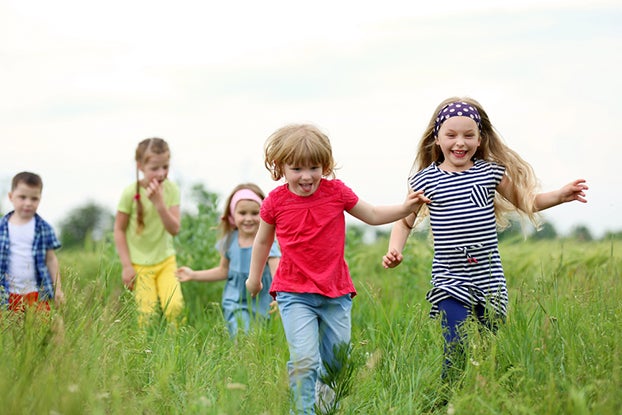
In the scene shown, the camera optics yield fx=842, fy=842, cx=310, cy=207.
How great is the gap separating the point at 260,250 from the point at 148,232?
2726 mm

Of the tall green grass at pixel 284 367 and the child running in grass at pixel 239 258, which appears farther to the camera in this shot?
the child running in grass at pixel 239 258

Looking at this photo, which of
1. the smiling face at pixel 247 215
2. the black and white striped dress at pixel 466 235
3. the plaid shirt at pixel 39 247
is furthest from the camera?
the smiling face at pixel 247 215

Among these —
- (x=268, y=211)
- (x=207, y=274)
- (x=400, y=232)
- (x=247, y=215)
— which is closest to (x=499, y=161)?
(x=400, y=232)

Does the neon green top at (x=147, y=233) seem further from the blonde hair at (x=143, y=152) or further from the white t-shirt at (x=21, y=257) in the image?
the white t-shirt at (x=21, y=257)

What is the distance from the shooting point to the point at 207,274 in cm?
688

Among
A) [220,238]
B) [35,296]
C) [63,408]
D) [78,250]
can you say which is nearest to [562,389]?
[63,408]

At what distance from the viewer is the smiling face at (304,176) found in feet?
14.7

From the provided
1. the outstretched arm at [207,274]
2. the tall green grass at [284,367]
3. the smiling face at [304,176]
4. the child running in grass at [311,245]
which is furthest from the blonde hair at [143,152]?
the smiling face at [304,176]

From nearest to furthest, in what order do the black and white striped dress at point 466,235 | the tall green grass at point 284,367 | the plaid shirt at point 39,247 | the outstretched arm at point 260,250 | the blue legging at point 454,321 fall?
the tall green grass at point 284,367 < the blue legging at point 454,321 < the black and white striped dress at point 466,235 < the outstretched arm at point 260,250 < the plaid shirt at point 39,247

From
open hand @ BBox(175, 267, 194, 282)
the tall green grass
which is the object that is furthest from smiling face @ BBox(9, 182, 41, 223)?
the tall green grass

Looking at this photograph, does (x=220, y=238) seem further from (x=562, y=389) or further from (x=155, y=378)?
(x=562, y=389)

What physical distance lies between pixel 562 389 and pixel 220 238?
148 inches

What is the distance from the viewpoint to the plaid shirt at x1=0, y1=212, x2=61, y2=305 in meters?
6.63

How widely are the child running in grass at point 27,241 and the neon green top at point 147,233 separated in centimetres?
71
